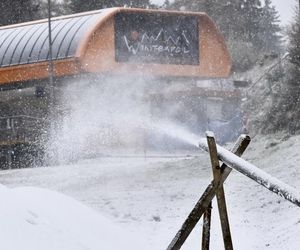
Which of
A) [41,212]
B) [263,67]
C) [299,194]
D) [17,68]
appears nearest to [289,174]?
[41,212]

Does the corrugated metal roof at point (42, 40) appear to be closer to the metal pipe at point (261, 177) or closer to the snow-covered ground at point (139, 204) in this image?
the snow-covered ground at point (139, 204)

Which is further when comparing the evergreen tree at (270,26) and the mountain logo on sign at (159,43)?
the evergreen tree at (270,26)

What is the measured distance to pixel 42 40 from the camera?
82.7 feet

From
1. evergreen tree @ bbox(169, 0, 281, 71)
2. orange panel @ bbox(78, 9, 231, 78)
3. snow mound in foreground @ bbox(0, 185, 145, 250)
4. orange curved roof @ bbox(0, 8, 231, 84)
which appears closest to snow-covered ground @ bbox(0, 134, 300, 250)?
snow mound in foreground @ bbox(0, 185, 145, 250)

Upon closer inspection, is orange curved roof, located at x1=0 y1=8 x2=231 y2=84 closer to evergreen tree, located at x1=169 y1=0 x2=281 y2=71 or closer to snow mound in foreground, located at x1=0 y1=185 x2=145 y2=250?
snow mound in foreground, located at x1=0 y1=185 x2=145 y2=250

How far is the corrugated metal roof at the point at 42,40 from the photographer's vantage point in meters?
23.8

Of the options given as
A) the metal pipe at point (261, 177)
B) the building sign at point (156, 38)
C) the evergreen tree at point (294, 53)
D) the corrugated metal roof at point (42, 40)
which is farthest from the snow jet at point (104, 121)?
the metal pipe at point (261, 177)

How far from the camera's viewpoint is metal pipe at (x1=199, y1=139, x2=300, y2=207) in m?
4.65

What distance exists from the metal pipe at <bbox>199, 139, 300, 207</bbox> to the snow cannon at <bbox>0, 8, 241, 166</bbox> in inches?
668

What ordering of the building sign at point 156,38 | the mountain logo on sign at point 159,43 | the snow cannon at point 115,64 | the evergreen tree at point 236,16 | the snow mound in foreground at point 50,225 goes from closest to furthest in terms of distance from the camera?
the snow mound in foreground at point 50,225 < the snow cannon at point 115,64 < the building sign at point 156,38 < the mountain logo on sign at point 159,43 < the evergreen tree at point 236,16

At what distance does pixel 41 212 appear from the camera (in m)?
6.60

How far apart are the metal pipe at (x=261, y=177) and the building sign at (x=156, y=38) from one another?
18626 mm

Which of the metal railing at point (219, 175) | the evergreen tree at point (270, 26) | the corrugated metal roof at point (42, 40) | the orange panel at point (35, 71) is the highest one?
the metal railing at point (219, 175)

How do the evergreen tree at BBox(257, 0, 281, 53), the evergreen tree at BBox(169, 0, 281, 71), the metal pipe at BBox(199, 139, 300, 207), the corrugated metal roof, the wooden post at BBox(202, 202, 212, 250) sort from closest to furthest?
the metal pipe at BBox(199, 139, 300, 207)
the wooden post at BBox(202, 202, 212, 250)
the corrugated metal roof
the evergreen tree at BBox(169, 0, 281, 71)
the evergreen tree at BBox(257, 0, 281, 53)
